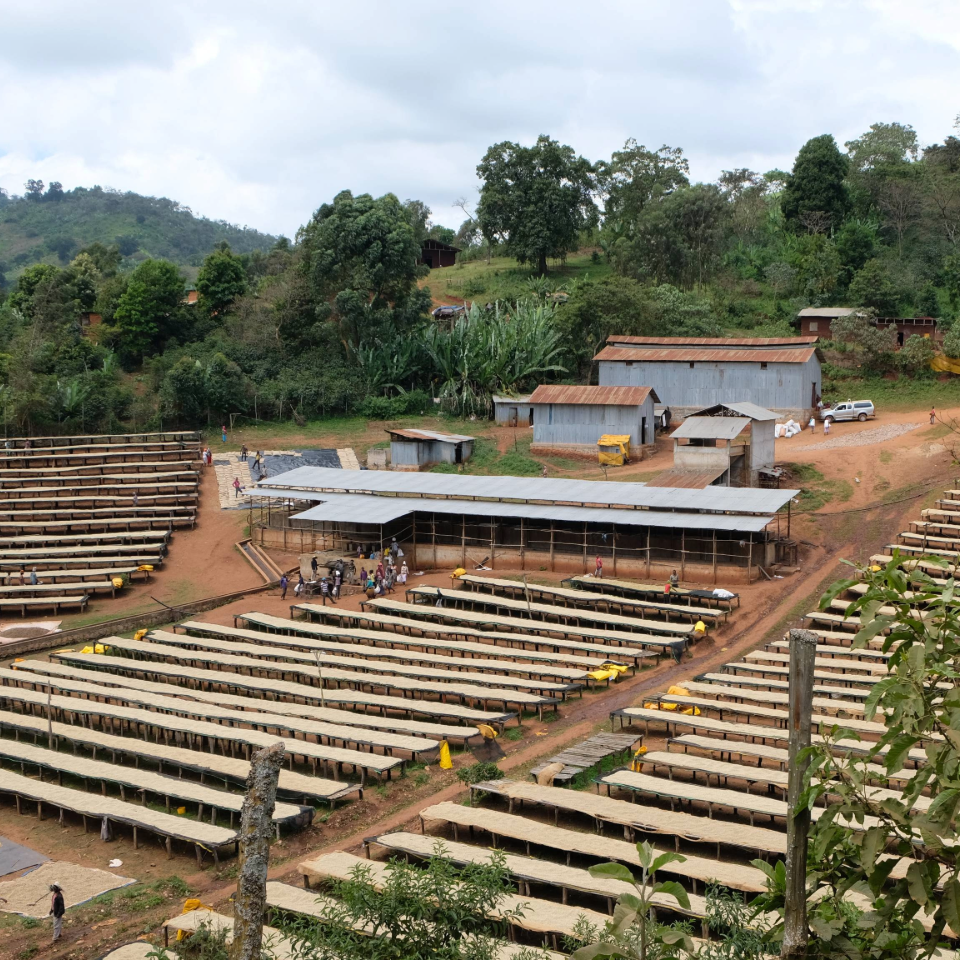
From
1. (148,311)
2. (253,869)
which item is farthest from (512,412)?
(253,869)

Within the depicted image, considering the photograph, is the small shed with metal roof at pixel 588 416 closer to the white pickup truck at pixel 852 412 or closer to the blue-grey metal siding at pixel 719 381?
the blue-grey metal siding at pixel 719 381

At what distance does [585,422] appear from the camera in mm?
47656

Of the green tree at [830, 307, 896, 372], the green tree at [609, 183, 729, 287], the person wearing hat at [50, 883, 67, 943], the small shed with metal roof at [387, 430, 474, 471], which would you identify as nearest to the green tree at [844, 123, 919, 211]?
the green tree at [609, 183, 729, 287]

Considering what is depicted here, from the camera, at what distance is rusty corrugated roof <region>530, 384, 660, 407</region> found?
153 ft

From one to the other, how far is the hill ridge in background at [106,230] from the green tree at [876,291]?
3372 inches

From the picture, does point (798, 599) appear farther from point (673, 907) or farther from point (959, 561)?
point (959, 561)

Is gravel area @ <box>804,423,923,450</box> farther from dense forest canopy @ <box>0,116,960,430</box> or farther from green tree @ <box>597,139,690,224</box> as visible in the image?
green tree @ <box>597,139,690,224</box>

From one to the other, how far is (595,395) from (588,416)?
0.99m

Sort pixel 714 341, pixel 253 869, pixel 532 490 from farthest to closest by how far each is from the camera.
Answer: pixel 714 341 → pixel 532 490 → pixel 253 869

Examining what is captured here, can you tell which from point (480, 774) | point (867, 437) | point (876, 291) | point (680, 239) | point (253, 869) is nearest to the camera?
point (253, 869)

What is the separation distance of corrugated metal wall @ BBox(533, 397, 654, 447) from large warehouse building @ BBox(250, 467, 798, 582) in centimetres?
858

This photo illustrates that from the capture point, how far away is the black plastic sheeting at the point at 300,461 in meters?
48.1

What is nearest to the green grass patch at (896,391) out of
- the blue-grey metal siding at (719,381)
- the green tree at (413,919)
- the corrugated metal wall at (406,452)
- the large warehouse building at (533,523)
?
the blue-grey metal siding at (719,381)

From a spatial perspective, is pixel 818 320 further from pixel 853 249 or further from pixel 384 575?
pixel 384 575
